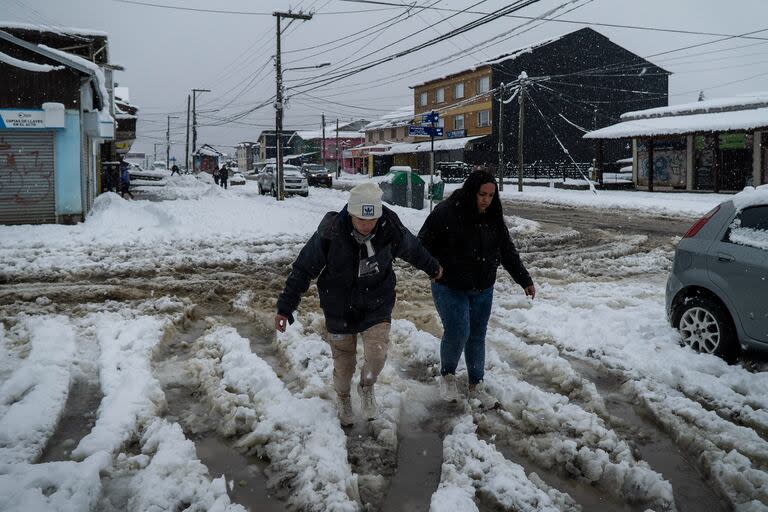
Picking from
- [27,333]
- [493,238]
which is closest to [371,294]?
[493,238]

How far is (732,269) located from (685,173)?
32088mm

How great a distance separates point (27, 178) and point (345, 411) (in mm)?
16107

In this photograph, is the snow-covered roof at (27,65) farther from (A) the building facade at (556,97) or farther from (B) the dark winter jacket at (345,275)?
(A) the building facade at (556,97)

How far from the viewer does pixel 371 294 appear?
4203 millimetres

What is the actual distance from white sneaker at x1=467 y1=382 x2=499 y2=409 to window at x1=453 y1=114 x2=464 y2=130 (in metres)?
50.6

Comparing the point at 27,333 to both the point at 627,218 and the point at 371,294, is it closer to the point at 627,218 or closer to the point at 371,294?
the point at 371,294

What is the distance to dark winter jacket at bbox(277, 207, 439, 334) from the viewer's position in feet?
13.5

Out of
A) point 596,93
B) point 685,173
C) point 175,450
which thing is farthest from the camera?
point 596,93

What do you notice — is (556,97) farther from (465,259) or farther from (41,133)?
(465,259)

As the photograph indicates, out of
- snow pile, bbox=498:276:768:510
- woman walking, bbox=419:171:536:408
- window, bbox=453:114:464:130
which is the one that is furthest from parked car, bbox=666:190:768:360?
window, bbox=453:114:464:130

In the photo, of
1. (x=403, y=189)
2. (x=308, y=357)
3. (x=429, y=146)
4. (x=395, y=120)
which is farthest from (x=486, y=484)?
(x=395, y=120)

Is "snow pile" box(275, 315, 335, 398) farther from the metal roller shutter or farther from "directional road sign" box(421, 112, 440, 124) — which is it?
the metal roller shutter

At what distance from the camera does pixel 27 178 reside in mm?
16938

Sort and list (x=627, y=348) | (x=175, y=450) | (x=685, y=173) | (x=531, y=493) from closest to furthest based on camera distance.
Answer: (x=531, y=493) < (x=175, y=450) < (x=627, y=348) < (x=685, y=173)
